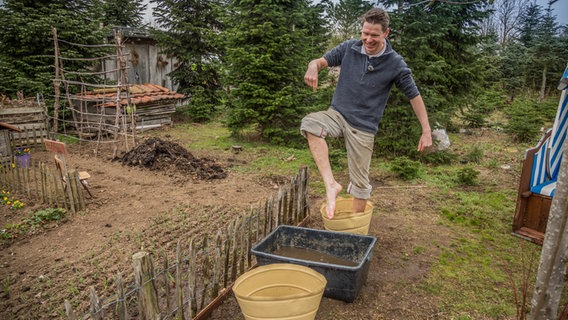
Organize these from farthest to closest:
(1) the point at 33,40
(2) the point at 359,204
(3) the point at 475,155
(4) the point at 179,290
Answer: (1) the point at 33,40 → (3) the point at 475,155 → (2) the point at 359,204 → (4) the point at 179,290

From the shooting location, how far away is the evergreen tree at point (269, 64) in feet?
31.0

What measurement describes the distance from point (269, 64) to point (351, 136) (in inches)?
252

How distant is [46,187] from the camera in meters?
5.74

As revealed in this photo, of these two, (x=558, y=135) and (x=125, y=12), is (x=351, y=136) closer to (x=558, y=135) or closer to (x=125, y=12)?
(x=558, y=135)

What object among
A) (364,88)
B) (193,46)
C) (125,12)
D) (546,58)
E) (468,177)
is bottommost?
(468,177)

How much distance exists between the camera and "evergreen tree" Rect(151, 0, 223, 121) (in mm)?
13523

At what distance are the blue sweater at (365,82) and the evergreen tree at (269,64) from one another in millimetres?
5703

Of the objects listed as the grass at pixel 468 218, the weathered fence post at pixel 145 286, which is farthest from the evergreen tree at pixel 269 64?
the weathered fence post at pixel 145 286

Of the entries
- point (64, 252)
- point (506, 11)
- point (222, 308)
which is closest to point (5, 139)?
point (64, 252)

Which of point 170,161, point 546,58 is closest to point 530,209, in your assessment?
point 170,161

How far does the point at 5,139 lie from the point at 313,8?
32.9 ft

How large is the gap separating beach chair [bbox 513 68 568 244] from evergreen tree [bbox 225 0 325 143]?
5.61 meters

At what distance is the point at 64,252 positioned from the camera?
4.33 metres

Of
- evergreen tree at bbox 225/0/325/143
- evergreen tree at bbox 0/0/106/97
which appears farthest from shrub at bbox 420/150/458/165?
evergreen tree at bbox 0/0/106/97
